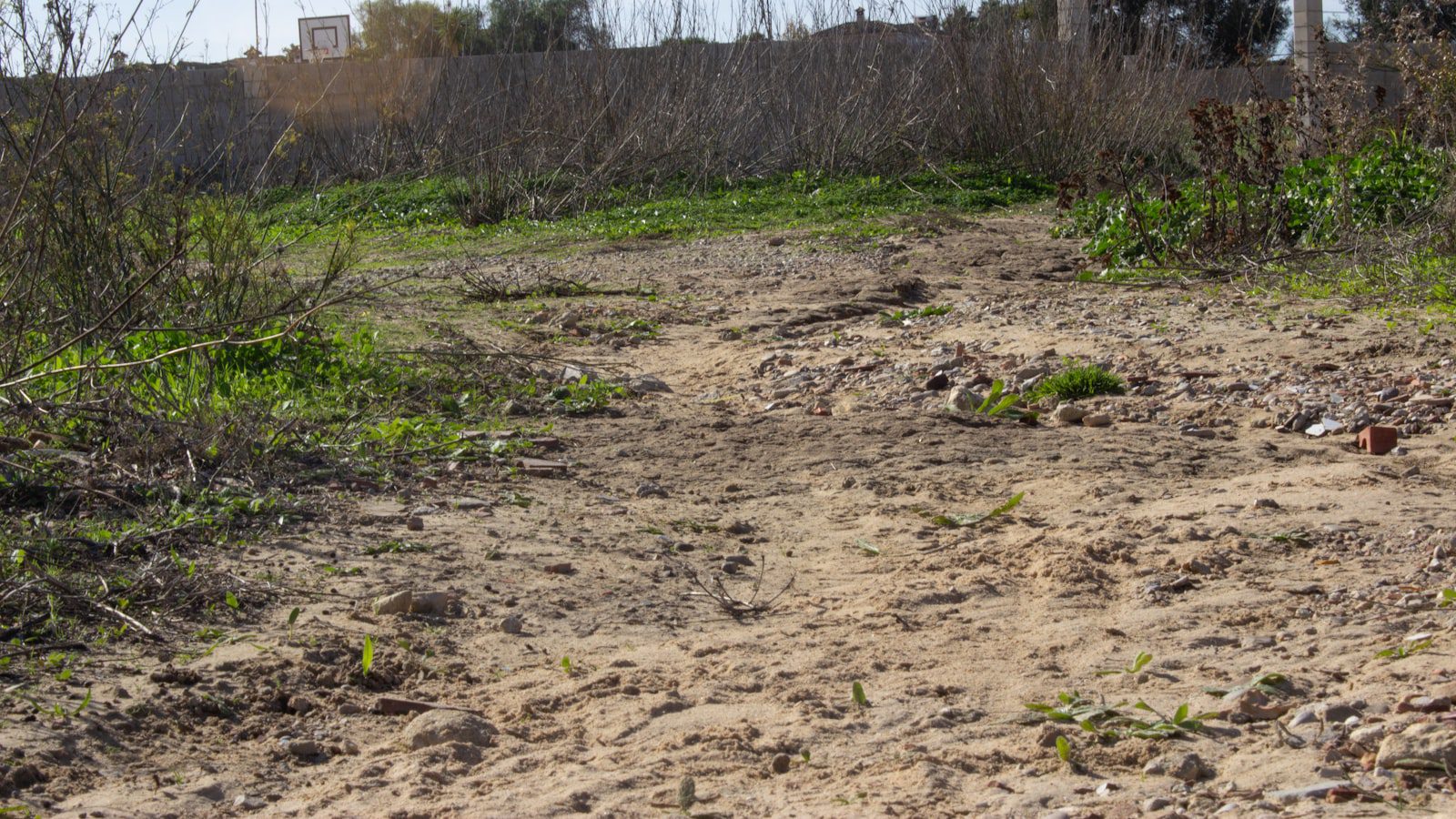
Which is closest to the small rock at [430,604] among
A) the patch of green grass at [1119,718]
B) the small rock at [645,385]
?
the patch of green grass at [1119,718]

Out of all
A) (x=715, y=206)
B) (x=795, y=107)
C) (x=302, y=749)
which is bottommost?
(x=302, y=749)

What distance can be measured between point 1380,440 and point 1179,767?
2440 millimetres

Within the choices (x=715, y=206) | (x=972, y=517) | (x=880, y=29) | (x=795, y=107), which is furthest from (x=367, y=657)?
(x=880, y=29)

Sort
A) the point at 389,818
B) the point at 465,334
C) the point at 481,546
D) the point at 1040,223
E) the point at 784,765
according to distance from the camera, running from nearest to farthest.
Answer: the point at 389,818 → the point at 784,765 → the point at 481,546 → the point at 465,334 → the point at 1040,223

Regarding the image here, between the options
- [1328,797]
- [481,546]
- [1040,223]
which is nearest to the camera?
[1328,797]

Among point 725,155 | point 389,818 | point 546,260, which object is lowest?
point 389,818

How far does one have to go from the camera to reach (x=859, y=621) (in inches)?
116

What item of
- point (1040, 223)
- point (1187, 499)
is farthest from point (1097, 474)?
point (1040, 223)

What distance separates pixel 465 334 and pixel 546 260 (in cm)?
325

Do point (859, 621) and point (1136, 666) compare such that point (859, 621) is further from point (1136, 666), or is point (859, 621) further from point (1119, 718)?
point (1119, 718)

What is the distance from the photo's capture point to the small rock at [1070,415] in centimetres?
475

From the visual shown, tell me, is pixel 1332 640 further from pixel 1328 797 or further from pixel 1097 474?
pixel 1097 474

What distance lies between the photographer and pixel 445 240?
11.0 meters

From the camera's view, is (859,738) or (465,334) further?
(465,334)
